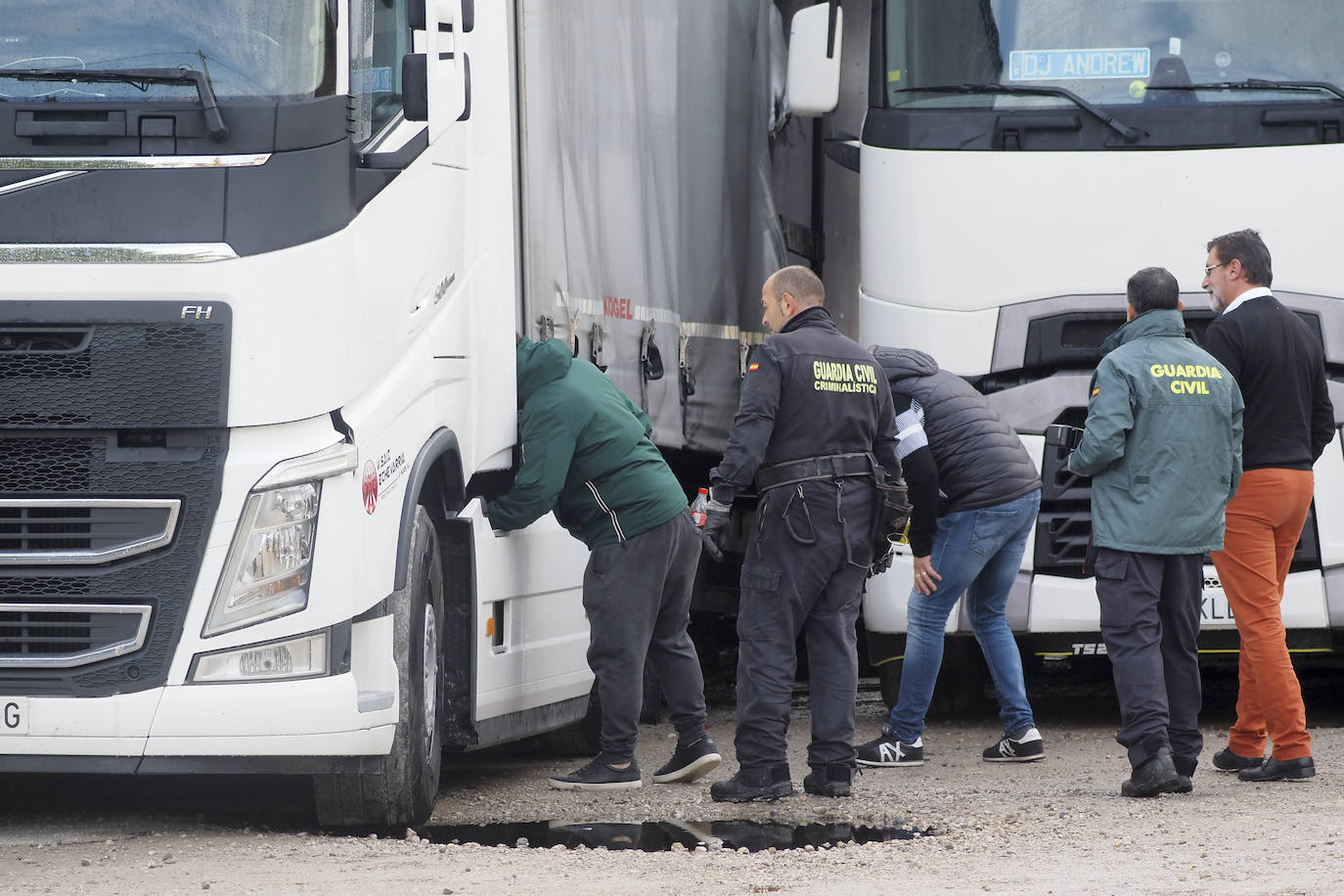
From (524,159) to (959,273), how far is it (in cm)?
245

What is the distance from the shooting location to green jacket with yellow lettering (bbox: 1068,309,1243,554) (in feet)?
24.1

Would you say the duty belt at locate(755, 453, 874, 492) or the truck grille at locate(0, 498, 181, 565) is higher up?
the truck grille at locate(0, 498, 181, 565)

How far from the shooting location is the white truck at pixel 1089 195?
9.03 m

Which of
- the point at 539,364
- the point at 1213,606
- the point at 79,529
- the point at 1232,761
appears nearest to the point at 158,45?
the point at 79,529

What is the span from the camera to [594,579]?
300 inches

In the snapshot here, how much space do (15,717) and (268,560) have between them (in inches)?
32.3

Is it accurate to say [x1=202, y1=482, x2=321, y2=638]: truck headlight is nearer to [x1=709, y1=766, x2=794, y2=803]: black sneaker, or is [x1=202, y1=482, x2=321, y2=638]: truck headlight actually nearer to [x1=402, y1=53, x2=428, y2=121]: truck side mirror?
[x1=402, y1=53, x2=428, y2=121]: truck side mirror

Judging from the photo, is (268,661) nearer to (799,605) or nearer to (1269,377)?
(799,605)

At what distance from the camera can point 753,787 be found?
729cm

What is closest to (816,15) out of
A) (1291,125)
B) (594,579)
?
(1291,125)

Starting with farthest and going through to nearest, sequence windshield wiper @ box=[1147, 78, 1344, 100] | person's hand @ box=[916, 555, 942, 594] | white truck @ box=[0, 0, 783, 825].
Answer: windshield wiper @ box=[1147, 78, 1344, 100]
person's hand @ box=[916, 555, 942, 594]
white truck @ box=[0, 0, 783, 825]

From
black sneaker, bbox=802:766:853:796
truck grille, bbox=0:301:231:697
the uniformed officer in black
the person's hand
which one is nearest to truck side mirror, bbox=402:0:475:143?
truck grille, bbox=0:301:231:697

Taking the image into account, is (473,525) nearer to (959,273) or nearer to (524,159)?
(524,159)

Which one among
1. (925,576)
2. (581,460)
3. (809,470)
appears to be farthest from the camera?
(925,576)
